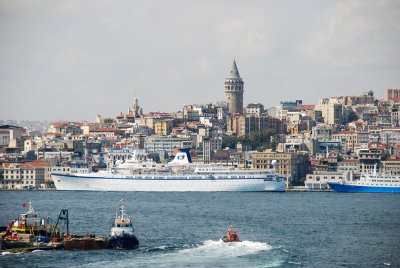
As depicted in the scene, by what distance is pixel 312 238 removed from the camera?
4628 centimetres

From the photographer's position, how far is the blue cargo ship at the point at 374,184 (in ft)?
285

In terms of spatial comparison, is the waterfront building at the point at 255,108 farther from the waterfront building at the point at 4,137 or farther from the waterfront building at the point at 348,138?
the waterfront building at the point at 4,137

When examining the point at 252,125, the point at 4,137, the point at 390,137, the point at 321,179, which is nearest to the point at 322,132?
the point at 390,137

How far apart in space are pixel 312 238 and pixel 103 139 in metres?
80.0

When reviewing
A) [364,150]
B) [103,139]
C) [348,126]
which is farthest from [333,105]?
[364,150]

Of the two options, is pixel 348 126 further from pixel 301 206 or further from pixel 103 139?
pixel 301 206

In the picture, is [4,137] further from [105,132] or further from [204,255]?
[204,255]

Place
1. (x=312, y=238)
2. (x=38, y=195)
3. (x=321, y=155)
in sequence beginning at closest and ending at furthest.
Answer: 1. (x=312, y=238)
2. (x=38, y=195)
3. (x=321, y=155)

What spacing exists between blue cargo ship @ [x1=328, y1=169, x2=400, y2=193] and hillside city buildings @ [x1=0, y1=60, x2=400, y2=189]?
17.5 feet

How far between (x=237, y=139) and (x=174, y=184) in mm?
35556

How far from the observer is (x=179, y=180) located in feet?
284

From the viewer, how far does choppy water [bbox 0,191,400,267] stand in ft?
129

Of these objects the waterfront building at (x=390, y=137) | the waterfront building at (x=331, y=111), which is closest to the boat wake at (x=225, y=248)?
the waterfront building at (x=390, y=137)

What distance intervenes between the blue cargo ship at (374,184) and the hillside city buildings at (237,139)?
17.5ft
